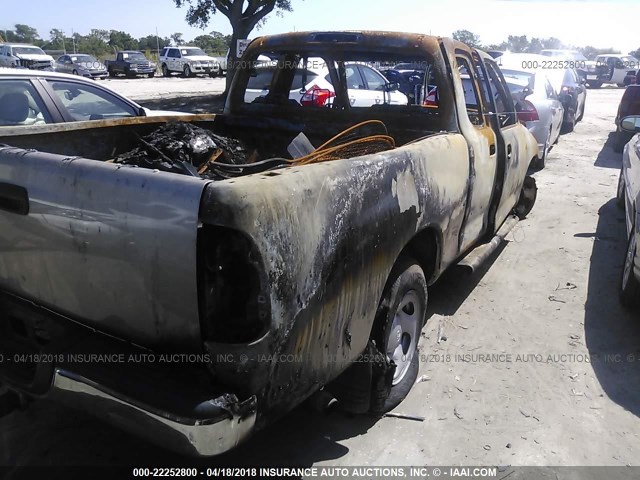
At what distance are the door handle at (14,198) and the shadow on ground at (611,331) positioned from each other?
11.2ft

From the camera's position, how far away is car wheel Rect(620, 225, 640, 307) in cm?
425

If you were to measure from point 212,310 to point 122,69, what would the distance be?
127ft

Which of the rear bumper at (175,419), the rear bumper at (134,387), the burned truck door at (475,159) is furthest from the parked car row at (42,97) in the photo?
A: the rear bumper at (175,419)

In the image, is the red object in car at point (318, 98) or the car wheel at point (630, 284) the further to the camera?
the red object in car at point (318, 98)

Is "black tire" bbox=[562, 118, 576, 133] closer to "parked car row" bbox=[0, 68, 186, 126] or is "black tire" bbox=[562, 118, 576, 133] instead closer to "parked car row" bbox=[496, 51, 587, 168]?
"parked car row" bbox=[496, 51, 587, 168]

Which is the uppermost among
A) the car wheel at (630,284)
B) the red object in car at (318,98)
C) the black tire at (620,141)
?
the red object in car at (318,98)

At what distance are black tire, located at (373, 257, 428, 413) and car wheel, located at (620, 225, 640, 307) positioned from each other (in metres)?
1.90

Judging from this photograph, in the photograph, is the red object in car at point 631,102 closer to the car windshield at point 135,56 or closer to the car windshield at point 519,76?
the car windshield at point 519,76

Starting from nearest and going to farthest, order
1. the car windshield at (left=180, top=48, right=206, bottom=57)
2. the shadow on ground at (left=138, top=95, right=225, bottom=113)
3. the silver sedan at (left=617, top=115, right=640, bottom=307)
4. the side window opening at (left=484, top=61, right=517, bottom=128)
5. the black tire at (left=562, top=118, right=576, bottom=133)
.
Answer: the silver sedan at (left=617, top=115, right=640, bottom=307)
the side window opening at (left=484, top=61, right=517, bottom=128)
the black tire at (left=562, top=118, right=576, bottom=133)
the shadow on ground at (left=138, top=95, right=225, bottom=113)
the car windshield at (left=180, top=48, right=206, bottom=57)

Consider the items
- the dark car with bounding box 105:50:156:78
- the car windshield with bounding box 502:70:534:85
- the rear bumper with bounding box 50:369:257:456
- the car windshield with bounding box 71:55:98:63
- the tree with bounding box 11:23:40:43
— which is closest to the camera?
the rear bumper with bounding box 50:369:257:456

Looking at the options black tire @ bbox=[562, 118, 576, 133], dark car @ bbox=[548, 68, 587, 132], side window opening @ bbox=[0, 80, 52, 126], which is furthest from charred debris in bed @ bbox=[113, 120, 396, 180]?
black tire @ bbox=[562, 118, 576, 133]

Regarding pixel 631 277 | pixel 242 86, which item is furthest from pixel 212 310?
pixel 631 277

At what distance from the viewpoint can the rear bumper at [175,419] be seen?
6.16 ft

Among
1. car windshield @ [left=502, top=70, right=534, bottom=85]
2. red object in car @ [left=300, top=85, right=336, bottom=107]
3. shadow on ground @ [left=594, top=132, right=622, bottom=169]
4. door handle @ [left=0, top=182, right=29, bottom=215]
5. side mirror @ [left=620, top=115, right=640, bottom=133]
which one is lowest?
shadow on ground @ [left=594, top=132, right=622, bottom=169]
